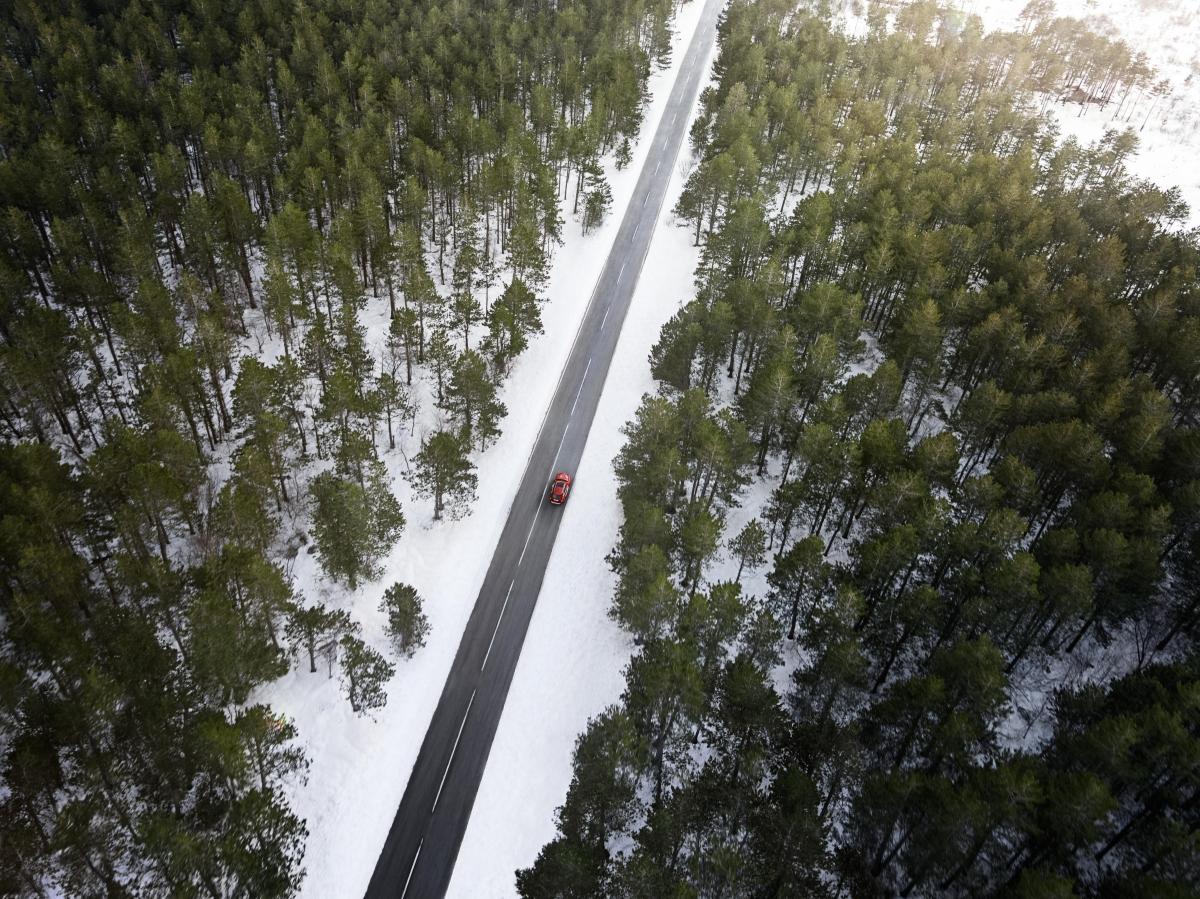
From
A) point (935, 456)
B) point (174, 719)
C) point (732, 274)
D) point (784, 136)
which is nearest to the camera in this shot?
point (174, 719)

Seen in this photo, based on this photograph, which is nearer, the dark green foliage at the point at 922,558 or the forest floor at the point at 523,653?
the dark green foliage at the point at 922,558

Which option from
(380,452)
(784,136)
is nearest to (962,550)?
(380,452)

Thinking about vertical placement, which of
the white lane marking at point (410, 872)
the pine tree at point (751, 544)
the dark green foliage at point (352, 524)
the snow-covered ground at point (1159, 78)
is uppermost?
the snow-covered ground at point (1159, 78)

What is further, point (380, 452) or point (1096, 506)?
point (380, 452)

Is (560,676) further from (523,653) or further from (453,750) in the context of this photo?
(453,750)

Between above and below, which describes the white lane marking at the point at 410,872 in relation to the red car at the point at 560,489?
below

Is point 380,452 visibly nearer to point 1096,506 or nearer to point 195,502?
point 195,502

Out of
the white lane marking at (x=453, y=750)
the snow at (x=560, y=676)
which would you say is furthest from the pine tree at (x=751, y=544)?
the white lane marking at (x=453, y=750)

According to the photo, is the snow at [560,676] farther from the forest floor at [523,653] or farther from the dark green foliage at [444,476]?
the dark green foliage at [444,476]
